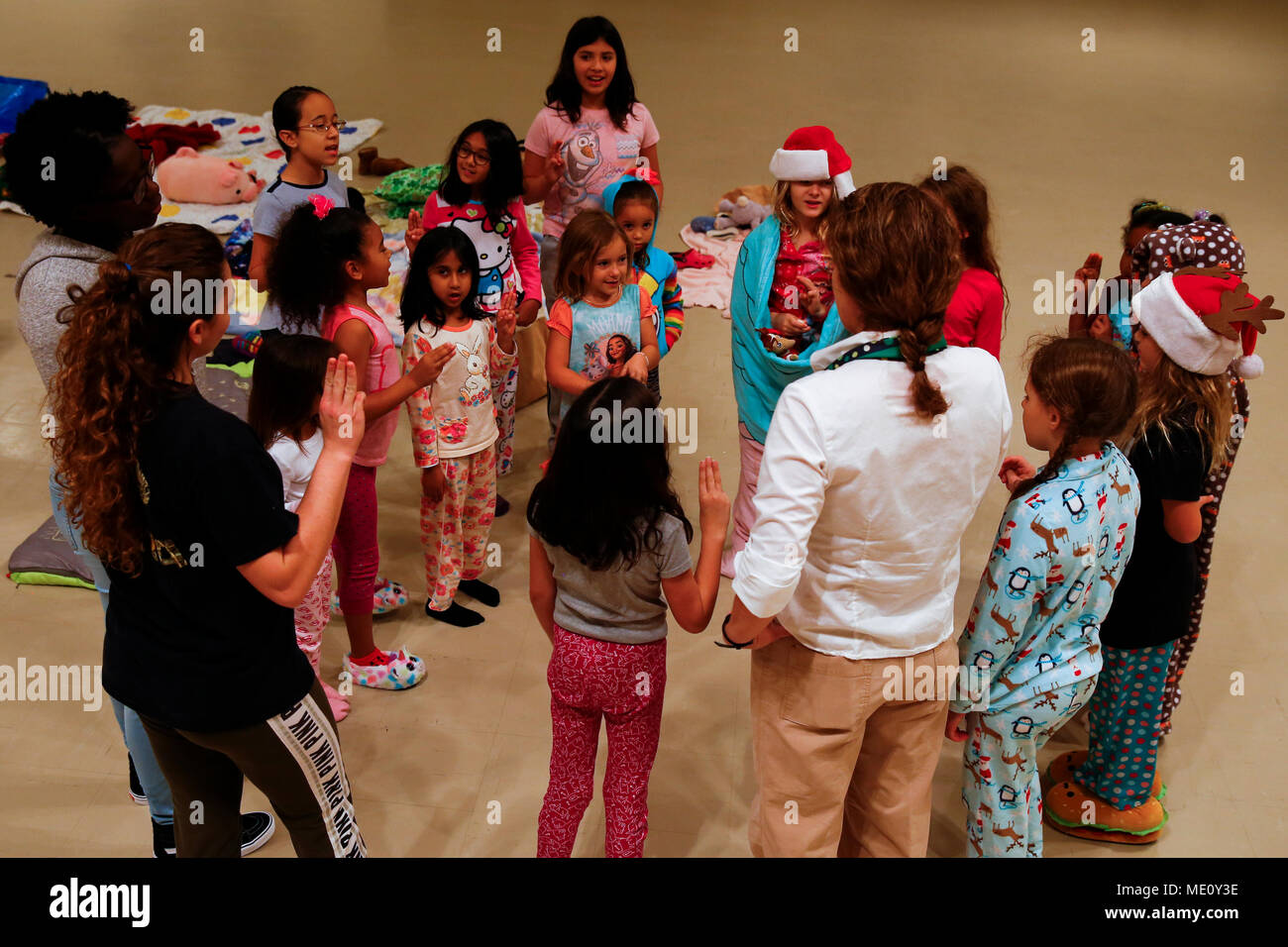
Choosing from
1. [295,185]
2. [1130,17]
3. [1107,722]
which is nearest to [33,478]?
[295,185]

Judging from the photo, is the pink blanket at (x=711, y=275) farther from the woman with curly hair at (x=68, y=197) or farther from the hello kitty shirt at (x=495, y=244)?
the woman with curly hair at (x=68, y=197)

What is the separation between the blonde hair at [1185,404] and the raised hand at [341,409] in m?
1.61

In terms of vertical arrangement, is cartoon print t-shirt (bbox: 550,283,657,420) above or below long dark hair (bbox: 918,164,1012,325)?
below

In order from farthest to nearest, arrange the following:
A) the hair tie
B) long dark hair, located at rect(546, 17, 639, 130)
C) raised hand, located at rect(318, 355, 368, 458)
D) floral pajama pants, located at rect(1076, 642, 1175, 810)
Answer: long dark hair, located at rect(546, 17, 639, 130) → the hair tie → floral pajama pants, located at rect(1076, 642, 1175, 810) → raised hand, located at rect(318, 355, 368, 458)

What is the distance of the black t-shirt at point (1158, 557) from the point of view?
2.47 m

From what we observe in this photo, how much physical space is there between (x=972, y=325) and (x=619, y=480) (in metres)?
1.35

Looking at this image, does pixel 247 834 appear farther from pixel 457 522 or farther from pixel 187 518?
pixel 187 518

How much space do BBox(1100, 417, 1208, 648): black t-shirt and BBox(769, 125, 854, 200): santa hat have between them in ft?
3.60

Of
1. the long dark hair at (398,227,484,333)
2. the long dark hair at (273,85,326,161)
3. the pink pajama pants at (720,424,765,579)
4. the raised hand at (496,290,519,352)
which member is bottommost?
the pink pajama pants at (720,424,765,579)

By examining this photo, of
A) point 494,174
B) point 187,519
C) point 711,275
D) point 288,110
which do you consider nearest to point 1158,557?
point 187,519

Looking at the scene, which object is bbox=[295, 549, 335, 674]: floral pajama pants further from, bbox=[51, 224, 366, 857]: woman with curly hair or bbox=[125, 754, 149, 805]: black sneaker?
bbox=[51, 224, 366, 857]: woman with curly hair

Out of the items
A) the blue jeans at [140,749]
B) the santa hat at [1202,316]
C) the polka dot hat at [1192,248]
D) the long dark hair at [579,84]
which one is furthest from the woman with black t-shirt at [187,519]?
the long dark hair at [579,84]

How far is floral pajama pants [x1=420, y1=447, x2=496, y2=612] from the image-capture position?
11.0 ft

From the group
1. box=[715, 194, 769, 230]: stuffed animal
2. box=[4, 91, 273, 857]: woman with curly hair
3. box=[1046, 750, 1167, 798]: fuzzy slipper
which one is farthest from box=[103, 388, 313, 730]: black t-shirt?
box=[715, 194, 769, 230]: stuffed animal
